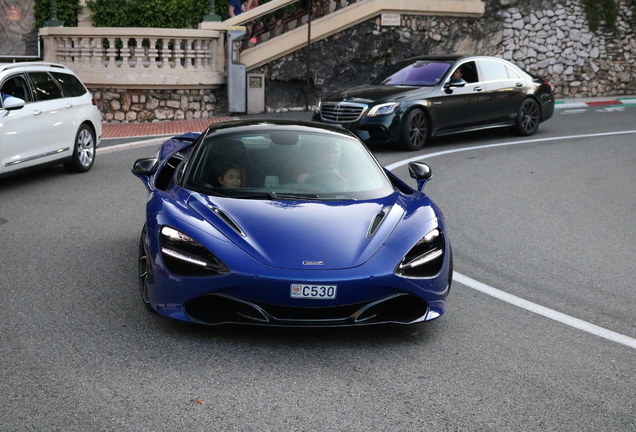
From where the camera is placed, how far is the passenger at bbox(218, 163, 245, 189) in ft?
22.3

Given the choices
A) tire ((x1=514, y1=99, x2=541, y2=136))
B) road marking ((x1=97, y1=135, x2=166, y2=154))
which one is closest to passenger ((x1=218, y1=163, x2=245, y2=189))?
road marking ((x1=97, y1=135, x2=166, y2=154))

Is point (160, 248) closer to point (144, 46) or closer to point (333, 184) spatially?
point (333, 184)

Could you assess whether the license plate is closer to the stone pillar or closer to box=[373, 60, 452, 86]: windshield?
box=[373, 60, 452, 86]: windshield

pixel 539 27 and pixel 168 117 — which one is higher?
pixel 539 27

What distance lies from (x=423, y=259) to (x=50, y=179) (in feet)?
27.4

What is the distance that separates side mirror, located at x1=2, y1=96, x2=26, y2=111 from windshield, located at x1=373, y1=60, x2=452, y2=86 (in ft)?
24.2

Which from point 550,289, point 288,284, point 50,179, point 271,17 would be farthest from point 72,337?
point 271,17

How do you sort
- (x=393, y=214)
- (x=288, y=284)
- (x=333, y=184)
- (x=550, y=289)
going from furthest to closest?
1. (x=550, y=289)
2. (x=333, y=184)
3. (x=393, y=214)
4. (x=288, y=284)

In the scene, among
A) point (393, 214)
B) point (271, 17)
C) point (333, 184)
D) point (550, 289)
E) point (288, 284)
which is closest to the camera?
point (288, 284)

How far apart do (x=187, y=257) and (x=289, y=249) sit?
2.04ft

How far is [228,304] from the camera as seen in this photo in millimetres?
5770

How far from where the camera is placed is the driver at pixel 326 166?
6949 mm

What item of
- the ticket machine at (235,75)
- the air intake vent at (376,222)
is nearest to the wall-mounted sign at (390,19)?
the ticket machine at (235,75)

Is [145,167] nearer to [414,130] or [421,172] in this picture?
[421,172]
